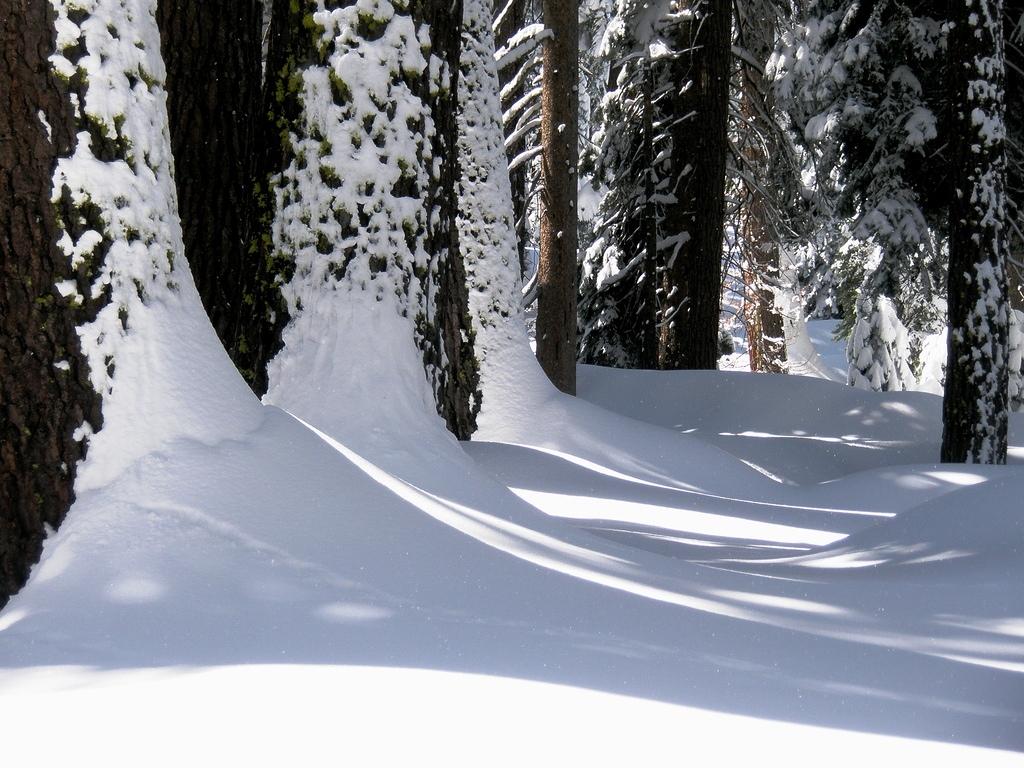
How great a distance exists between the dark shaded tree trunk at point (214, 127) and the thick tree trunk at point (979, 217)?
15.2 ft

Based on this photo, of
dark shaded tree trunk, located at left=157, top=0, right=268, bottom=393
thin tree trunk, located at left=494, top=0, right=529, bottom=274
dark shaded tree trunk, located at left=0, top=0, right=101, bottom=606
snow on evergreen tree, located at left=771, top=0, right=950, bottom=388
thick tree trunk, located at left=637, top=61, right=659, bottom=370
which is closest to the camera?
dark shaded tree trunk, located at left=0, top=0, right=101, bottom=606

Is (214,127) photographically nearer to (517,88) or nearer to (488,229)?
(488,229)

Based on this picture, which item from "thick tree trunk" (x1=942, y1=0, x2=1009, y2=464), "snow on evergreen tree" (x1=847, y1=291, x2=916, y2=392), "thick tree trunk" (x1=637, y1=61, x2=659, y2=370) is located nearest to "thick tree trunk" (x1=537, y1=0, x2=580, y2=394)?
"thick tree trunk" (x1=637, y1=61, x2=659, y2=370)

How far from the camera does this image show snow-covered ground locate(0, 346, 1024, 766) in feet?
7.30

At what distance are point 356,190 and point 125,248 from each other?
190cm

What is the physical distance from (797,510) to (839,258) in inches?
347

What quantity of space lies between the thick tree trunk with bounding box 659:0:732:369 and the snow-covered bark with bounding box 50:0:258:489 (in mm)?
8672

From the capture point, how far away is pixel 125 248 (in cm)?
333

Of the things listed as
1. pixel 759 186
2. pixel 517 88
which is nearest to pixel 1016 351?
pixel 759 186

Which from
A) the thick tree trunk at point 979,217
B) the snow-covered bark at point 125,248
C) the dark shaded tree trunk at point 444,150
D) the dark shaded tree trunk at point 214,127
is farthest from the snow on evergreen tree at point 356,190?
the thick tree trunk at point 979,217

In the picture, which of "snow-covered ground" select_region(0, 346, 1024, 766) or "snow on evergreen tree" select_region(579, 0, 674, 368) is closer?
"snow-covered ground" select_region(0, 346, 1024, 766)

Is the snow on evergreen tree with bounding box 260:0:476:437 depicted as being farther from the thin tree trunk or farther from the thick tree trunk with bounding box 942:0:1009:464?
the thin tree trunk

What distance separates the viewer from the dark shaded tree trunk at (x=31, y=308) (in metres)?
3.09

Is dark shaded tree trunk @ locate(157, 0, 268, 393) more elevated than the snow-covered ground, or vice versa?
dark shaded tree trunk @ locate(157, 0, 268, 393)
